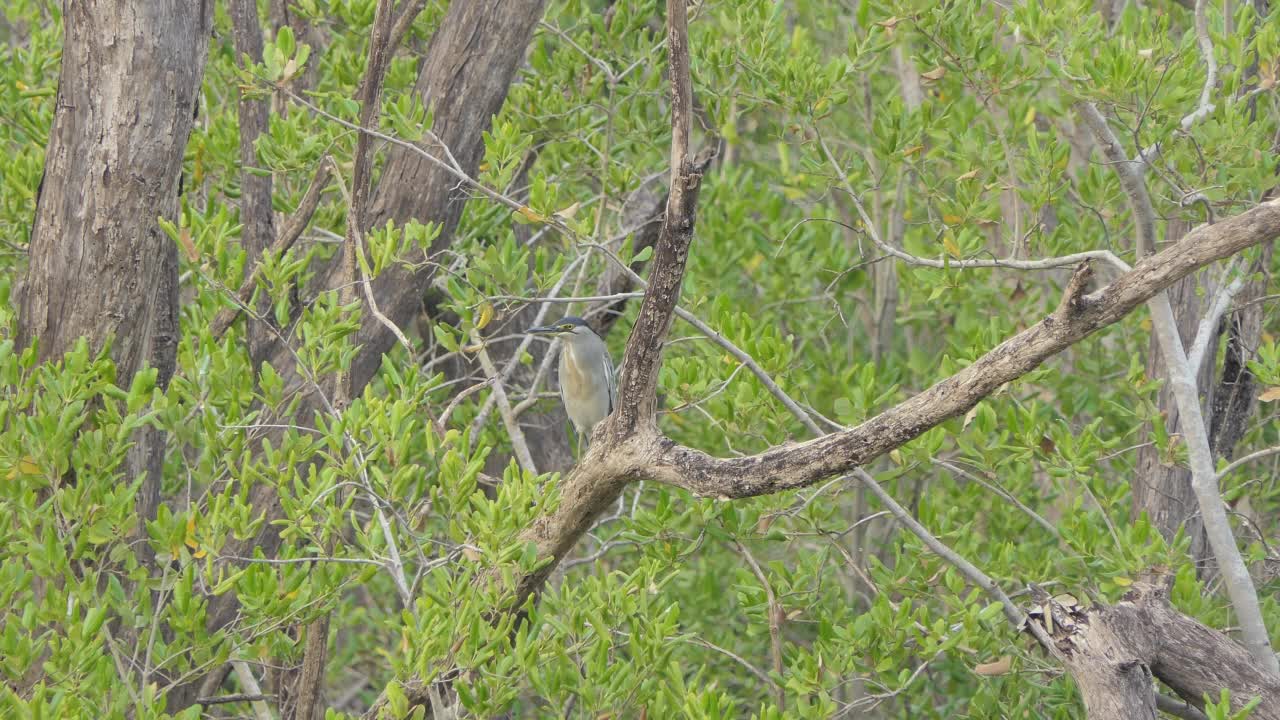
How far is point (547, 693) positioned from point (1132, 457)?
11.2 ft

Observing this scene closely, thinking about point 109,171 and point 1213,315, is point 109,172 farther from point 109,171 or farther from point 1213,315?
point 1213,315

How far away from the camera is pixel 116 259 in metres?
3.48

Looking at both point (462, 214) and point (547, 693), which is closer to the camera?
point (547, 693)

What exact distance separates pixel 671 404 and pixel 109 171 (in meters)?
1.86

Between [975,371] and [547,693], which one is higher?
[975,371]

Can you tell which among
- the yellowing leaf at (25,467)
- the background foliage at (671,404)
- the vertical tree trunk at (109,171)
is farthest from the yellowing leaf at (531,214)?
the yellowing leaf at (25,467)

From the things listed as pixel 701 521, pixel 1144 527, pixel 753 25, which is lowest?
pixel 701 521

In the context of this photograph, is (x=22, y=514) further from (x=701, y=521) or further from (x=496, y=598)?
(x=701, y=521)

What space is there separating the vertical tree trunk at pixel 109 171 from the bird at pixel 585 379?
2309 millimetres

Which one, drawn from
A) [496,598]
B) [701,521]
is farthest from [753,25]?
[496,598]

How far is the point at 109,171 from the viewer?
A: 345 centimetres

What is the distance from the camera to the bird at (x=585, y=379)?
570 centimetres

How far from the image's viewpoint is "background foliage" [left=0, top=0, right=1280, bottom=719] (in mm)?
3172

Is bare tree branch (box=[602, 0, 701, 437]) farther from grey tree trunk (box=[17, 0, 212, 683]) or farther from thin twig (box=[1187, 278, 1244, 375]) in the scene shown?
thin twig (box=[1187, 278, 1244, 375])
